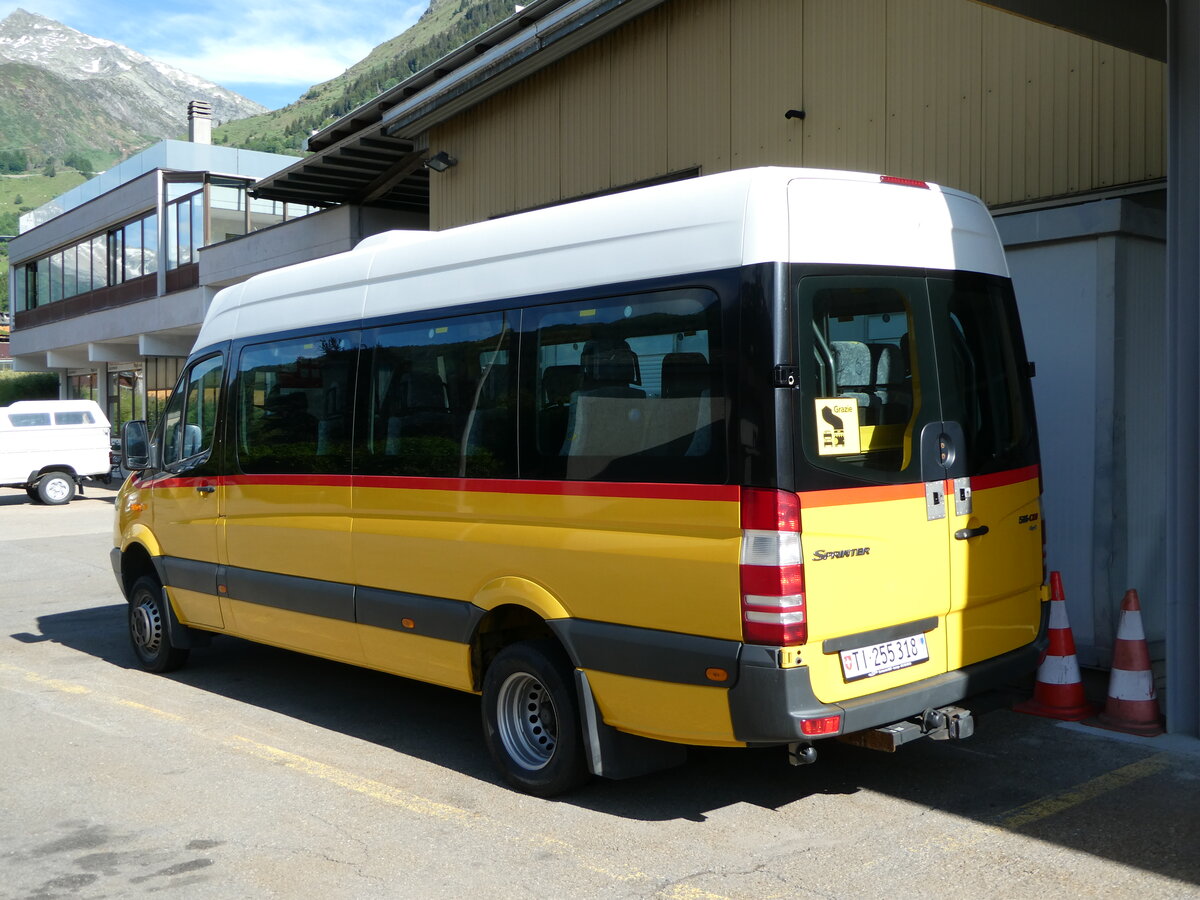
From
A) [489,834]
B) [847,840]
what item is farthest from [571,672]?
[847,840]

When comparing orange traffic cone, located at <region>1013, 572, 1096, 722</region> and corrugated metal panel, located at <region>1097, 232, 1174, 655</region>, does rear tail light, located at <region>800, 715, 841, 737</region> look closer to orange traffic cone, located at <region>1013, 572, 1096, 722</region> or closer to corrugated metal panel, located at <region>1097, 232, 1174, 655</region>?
orange traffic cone, located at <region>1013, 572, 1096, 722</region>

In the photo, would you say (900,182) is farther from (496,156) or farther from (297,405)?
(496,156)

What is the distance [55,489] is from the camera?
23.8 meters

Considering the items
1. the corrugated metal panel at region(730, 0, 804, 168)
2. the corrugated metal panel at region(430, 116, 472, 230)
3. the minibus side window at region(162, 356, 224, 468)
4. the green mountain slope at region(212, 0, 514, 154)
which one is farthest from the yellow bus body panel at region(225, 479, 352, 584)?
the green mountain slope at region(212, 0, 514, 154)

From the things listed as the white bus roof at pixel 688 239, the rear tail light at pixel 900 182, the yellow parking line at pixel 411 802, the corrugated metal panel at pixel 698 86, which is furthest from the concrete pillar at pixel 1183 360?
the corrugated metal panel at pixel 698 86

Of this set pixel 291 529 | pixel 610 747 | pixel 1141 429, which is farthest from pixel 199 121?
pixel 610 747

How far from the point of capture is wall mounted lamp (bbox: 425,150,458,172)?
539 inches

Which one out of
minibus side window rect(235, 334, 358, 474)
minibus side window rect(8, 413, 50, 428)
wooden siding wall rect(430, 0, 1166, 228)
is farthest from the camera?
minibus side window rect(8, 413, 50, 428)

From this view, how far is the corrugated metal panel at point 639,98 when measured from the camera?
10.8 m

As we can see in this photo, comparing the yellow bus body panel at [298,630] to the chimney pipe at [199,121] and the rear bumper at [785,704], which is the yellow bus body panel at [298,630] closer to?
the rear bumper at [785,704]

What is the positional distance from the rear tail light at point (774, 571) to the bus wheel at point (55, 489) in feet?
73.6

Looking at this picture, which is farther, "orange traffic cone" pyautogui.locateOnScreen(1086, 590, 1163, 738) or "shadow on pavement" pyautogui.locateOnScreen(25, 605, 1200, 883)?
"orange traffic cone" pyautogui.locateOnScreen(1086, 590, 1163, 738)

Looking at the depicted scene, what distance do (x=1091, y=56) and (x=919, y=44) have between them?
1.39 metres

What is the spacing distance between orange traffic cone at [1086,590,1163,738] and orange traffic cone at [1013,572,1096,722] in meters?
0.24
